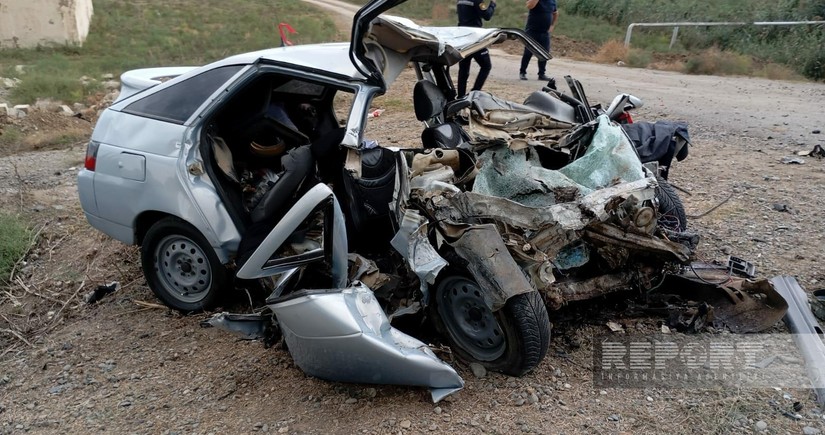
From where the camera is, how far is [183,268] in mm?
4297

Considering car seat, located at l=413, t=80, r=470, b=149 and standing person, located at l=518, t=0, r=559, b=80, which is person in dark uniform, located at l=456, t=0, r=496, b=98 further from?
car seat, located at l=413, t=80, r=470, b=149

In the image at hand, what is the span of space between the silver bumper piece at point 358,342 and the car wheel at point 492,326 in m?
0.34

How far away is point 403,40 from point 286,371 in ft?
6.92

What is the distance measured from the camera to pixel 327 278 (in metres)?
3.38

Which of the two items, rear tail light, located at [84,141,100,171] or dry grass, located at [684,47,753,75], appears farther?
dry grass, located at [684,47,753,75]

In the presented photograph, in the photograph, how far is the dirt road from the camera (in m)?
3.08

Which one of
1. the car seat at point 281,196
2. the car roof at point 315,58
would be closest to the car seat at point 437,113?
the car roof at point 315,58

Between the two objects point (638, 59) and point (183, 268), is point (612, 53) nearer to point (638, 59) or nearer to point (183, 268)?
point (638, 59)

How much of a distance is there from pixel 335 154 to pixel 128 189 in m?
1.55

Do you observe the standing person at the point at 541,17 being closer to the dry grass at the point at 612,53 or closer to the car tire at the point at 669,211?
the dry grass at the point at 612,53

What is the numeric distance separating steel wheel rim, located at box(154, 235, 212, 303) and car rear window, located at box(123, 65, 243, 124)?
33.1 inches

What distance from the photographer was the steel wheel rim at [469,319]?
334cm

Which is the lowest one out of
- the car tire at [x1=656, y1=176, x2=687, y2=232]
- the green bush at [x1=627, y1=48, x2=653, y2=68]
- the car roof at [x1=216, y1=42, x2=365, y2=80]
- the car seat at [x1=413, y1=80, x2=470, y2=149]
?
the car tire at [x1=656, y1=176, x2=687, y2=232]

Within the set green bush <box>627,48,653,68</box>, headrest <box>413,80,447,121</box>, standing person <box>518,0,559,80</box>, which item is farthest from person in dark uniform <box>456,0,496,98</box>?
green bush <box>627,48,653,68</box>
